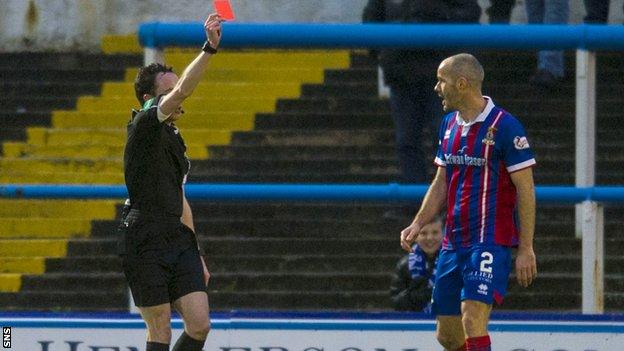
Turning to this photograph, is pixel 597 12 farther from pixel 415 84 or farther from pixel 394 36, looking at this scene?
pixel 394 36

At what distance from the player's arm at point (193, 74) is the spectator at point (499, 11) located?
18.5 feet

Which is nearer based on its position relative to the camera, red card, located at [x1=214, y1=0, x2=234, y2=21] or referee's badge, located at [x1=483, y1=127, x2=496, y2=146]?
red card, located at [x1=214, y1=0, x2=234, y2=21]

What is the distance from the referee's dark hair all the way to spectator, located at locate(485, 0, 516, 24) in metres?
5.32

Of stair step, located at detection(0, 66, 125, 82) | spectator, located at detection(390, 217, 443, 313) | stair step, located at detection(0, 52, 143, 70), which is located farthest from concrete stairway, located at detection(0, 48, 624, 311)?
stair step, located at detection(0, 52, 143, 70)

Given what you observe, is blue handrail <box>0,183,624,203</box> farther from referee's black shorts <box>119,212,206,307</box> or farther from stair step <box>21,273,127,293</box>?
stair step <box>21,273,127,293</box>

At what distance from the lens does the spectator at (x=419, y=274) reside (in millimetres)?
8461

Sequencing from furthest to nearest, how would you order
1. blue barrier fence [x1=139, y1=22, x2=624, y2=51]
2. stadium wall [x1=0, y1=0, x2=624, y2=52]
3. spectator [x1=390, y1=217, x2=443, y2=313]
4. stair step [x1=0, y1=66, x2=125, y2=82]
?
1. stadium wall [x1=0, y1=0, x2=624, y2=52]
2. stair step [x1=0, y1=66, x2=125, y2=82]
3. spectator [x1=390, y1=217, x2=443, y2=313]
4. blue barrier fence [x1=139, y1=22, x2=624, y2=51]

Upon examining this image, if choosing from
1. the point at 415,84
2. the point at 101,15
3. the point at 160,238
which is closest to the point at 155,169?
the point at 160,238

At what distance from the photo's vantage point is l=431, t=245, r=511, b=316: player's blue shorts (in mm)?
7348

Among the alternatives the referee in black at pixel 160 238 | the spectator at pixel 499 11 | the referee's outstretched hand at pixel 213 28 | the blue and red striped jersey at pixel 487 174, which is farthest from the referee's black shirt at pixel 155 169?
the spectator at pixel 499 11

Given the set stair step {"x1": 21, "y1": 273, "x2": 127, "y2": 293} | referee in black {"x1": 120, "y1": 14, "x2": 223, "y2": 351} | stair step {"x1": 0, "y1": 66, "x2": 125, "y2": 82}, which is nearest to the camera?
referee in black {"x1": 120, "y1": 14, "x2": 223, "y2": 351}

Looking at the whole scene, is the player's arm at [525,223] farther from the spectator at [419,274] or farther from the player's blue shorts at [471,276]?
the spectator at [419,274]

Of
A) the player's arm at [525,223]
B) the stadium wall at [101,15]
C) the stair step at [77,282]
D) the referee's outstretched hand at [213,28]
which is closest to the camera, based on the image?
the referee's outstretched hand at [213,28]

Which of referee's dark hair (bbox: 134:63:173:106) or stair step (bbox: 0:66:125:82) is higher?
stair step (bbox: 0:66:125:82)
